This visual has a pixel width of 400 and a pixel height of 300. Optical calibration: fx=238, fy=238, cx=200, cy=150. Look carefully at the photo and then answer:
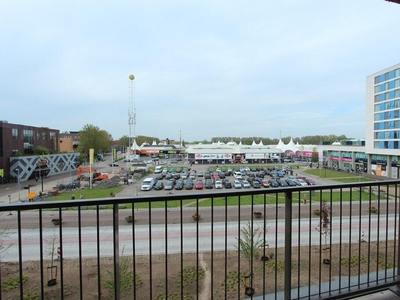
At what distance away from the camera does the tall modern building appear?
24.2m

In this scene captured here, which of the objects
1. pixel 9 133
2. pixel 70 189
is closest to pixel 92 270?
pixel 70 189

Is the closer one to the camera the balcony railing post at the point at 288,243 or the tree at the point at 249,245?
the balcony railing post at the point at 288,243

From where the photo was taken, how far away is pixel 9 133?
27312 mm

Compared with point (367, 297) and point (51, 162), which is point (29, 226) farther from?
point (51, 162)

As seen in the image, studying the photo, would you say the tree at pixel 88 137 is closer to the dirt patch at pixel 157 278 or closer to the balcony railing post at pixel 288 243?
the dirt patch at pixel 157 278

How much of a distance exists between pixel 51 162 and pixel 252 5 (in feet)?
117

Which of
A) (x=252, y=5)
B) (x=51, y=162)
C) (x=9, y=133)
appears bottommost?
(x=51, y=162)

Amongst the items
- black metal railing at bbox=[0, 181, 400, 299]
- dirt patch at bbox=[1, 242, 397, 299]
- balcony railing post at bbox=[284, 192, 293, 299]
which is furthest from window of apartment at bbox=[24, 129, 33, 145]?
balcony railing post at bbox=[284, 192, 293, 299]

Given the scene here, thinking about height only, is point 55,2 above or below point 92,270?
above

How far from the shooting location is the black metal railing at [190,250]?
1620 mm

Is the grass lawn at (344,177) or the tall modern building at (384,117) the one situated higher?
the tall modern building at (384,117)

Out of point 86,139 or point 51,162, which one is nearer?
point 51,162

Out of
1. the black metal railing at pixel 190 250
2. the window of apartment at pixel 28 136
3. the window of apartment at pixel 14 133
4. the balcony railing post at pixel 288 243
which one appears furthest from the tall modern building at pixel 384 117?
the window of apartment at pixel 28 136

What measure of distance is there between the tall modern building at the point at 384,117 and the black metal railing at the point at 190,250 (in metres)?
19.4
